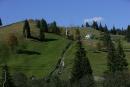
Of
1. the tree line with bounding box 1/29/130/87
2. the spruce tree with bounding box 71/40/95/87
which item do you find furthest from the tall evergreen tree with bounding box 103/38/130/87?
the spruce tree with bounding box 71/40/95/87

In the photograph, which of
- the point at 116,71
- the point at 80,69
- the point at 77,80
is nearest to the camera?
the point at 77,80

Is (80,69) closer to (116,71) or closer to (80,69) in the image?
(80,69)

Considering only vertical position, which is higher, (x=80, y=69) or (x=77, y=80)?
(x=80, y=69)

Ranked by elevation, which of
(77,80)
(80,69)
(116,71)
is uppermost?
(80,69)

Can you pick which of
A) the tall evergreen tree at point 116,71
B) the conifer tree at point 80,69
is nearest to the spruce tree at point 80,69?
the conifer tree at point 80,69

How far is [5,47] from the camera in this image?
176000 millimetres

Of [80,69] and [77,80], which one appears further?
[80,69]

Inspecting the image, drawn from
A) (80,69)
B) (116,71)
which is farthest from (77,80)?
(116,71)

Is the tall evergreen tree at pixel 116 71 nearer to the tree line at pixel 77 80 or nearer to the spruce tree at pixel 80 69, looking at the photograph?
the tree line at pixel 77 80

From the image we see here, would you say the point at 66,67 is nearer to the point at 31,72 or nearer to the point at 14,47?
the point at 31,72

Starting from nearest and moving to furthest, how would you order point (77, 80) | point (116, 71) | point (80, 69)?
point (77, 80) < point (116, 71) < point (80, 69)

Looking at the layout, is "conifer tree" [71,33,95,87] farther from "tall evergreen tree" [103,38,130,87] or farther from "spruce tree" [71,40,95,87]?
"tall evergreen tree" [103,38,130,87]

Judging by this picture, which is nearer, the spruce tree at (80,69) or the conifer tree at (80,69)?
the spruce tree at (80,69)

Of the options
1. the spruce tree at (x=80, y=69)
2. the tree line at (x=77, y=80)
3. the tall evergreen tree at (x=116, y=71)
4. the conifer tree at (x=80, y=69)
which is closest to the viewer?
the tree line at (x=77, y=80)
